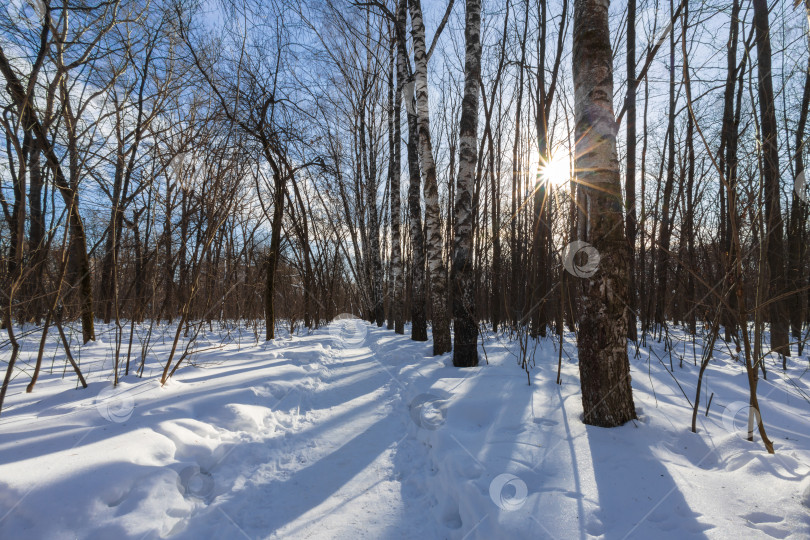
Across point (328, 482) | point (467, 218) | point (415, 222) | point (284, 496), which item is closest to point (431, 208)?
point (467, 218)

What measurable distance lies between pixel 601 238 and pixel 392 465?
2.08 m

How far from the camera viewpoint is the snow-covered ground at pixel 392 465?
1.42 metres

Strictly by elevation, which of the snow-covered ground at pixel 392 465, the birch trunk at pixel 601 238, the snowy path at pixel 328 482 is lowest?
the snowy path at pixel 328 482

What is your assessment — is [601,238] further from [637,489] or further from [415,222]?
[415,222]

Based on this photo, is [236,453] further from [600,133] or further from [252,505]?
[600,133]

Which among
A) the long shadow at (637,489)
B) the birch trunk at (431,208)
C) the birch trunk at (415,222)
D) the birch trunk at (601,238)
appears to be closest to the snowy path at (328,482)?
the long shadow at (637,489)

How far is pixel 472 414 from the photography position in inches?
108

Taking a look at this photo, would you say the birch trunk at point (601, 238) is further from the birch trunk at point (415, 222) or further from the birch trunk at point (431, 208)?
the birch trunk at point (415, 222)

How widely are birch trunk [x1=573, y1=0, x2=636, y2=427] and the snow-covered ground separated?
0.79 ft

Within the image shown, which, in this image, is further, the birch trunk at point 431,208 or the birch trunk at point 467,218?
the birch trunk at point 431,208

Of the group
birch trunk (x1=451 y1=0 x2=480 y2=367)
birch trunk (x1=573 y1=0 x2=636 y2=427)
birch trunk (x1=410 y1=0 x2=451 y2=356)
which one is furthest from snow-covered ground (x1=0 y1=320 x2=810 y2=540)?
birch trunk (x1=410 y1=0 x2=451 y2=356)

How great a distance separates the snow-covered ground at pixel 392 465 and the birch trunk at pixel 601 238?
0.24m

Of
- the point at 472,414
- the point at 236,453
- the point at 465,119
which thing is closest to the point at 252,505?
the point at 236,453

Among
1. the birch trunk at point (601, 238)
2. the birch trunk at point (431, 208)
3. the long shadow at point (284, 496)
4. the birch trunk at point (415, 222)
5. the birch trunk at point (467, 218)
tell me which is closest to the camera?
the long shadow at point (284, 496)
